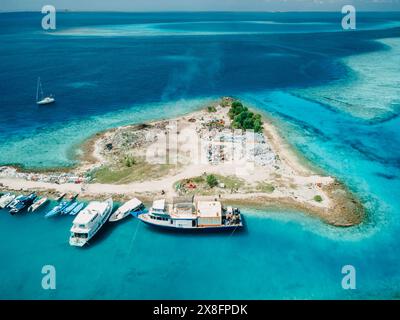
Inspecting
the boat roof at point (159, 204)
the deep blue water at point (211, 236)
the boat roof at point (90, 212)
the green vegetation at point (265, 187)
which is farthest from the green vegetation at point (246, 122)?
the boat roof at point (90, 212)

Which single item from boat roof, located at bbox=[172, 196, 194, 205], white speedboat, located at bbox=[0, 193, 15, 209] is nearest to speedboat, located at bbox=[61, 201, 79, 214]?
white speedboat, located at bbox=[0, 193, 15, 209]

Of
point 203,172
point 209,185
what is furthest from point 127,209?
point 203,172

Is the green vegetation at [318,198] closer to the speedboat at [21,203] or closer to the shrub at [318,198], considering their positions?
the shrub at [318,198]

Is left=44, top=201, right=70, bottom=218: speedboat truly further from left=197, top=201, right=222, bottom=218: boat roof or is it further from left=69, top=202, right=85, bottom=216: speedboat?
left=197, top=201, right=222, bottom=218: boat roof

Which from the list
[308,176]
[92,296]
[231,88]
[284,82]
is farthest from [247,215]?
[284,82]

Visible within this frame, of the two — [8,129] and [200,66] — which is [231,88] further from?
[8,129]

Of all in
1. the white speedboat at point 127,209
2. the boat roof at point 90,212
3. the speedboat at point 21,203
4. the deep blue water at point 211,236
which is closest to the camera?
the deep blue water at point 211,236
